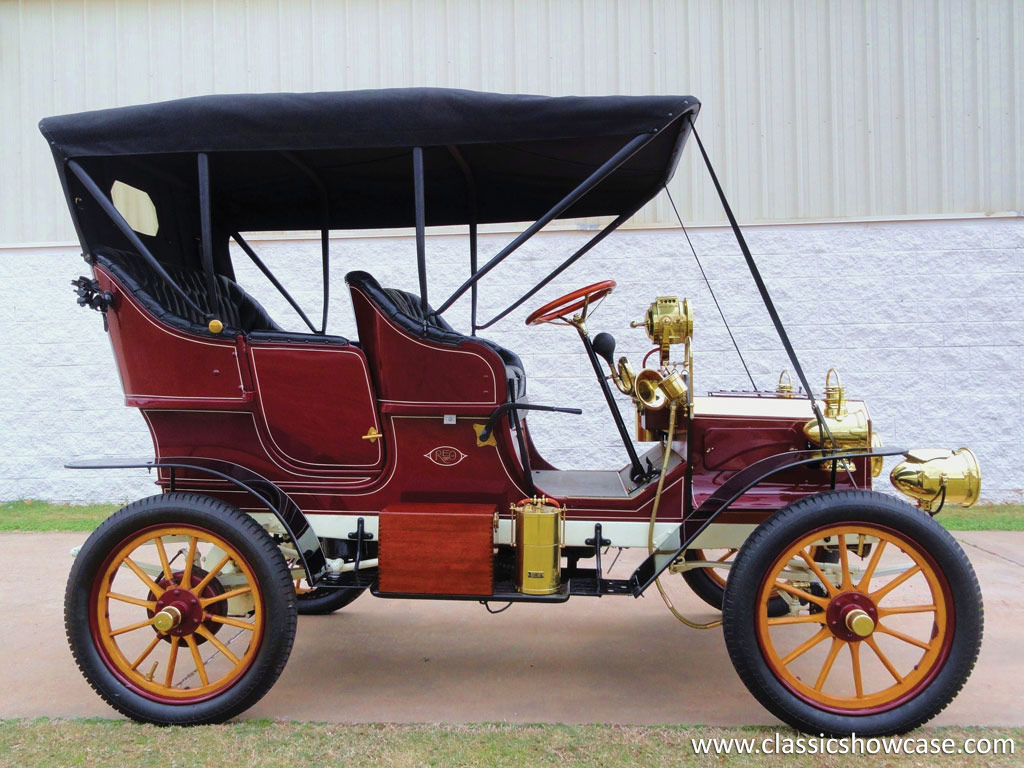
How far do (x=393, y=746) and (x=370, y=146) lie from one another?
6.04 ft

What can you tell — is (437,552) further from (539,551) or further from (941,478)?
(941,478)

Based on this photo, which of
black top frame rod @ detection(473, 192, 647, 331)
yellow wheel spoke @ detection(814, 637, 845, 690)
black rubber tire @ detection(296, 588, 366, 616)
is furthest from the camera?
black rubber tire @ detection(296, 588, 366, 616)

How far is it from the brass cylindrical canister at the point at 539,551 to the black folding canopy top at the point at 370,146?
1.20 metres

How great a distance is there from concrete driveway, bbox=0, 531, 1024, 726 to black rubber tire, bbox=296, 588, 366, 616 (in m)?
0.05

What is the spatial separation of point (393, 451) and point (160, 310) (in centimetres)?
91

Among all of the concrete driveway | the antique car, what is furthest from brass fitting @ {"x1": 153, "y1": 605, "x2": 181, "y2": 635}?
the concrete driveway

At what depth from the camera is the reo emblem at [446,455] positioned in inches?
106

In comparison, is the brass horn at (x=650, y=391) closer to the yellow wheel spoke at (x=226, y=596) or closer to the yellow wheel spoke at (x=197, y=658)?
the yellow wheel spoke at (x=226, y=596)

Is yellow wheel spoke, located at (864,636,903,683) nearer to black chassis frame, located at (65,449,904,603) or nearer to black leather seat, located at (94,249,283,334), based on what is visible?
black chassis frame, located at (65,449,904,603)

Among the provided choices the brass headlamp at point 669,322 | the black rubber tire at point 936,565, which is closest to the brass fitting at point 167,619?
the black rubber tire at point 936,565

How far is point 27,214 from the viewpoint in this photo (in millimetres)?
6156

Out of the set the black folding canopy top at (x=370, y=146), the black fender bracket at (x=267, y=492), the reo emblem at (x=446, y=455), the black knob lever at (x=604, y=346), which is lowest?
the black fender bracket at (x=267, y=492)

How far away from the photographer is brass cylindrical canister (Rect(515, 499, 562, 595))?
100.0 inches

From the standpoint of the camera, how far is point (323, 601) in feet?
12.0
